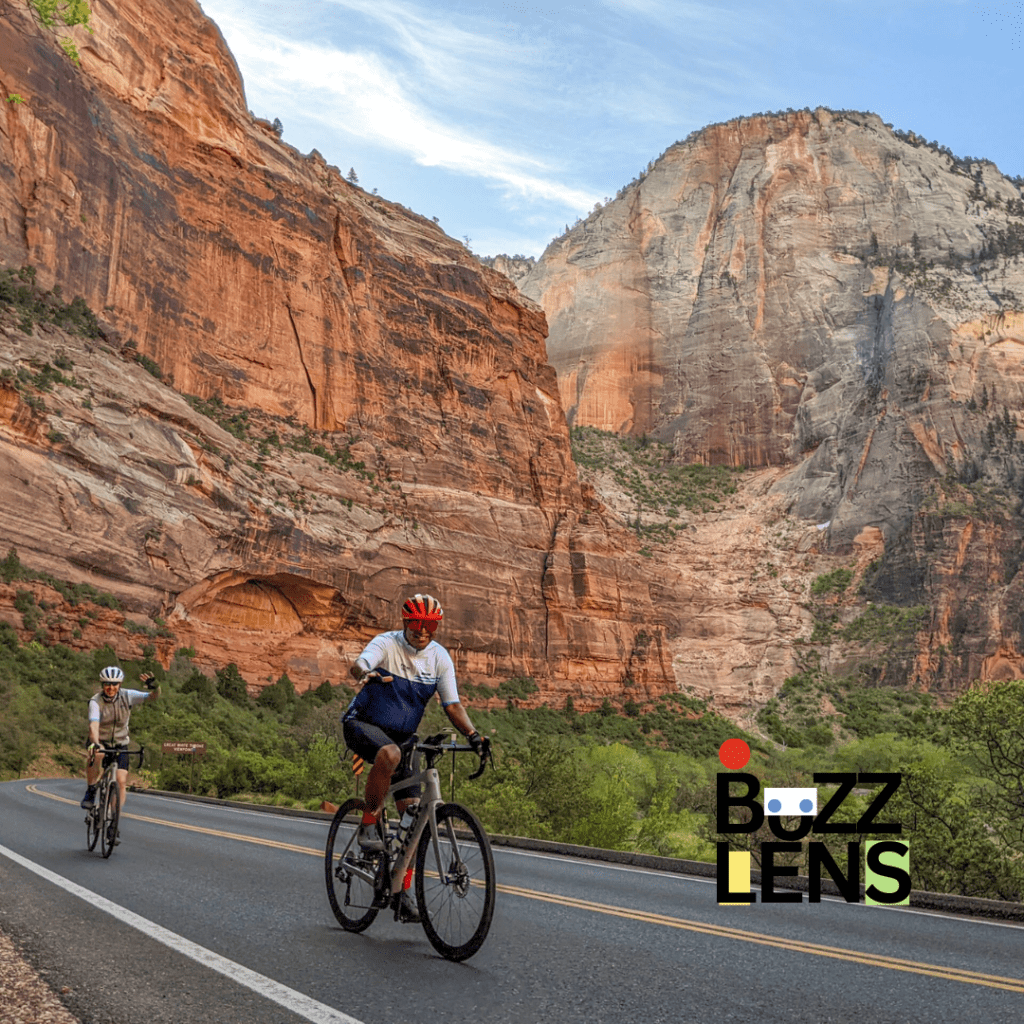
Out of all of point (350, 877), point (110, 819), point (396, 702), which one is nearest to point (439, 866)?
point (396, 702)

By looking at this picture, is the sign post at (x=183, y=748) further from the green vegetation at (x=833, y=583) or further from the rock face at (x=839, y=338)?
Answer: the green vegetation at (x=833, y=583)

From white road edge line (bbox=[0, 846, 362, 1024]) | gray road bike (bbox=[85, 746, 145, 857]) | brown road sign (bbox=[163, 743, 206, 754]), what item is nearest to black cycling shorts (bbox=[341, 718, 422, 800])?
white road edge line (bbox=[0, 846, 362, 1024])

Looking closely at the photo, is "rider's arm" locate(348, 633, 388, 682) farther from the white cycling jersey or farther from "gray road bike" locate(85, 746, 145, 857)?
"gray road bike" locate(85, 746, 145, 857)

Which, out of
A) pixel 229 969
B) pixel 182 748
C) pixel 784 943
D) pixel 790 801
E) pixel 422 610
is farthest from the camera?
pixel 182 748

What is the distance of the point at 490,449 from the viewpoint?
59.8 metres

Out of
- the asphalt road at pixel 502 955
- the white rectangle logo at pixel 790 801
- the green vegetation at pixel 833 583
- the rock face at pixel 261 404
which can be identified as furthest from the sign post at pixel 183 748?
the green vegetation at pixel 833 583

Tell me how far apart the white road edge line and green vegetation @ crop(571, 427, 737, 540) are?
80438mm

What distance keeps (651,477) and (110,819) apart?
91.6 m

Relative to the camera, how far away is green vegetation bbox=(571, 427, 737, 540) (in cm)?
9025

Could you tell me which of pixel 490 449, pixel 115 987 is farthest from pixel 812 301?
pixel 115 987

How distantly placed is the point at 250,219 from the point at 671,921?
50405 millimetres

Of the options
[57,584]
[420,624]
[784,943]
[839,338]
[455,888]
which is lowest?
[784,943]

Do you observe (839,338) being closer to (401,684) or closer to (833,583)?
(833,583)

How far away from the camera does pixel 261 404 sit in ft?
164
